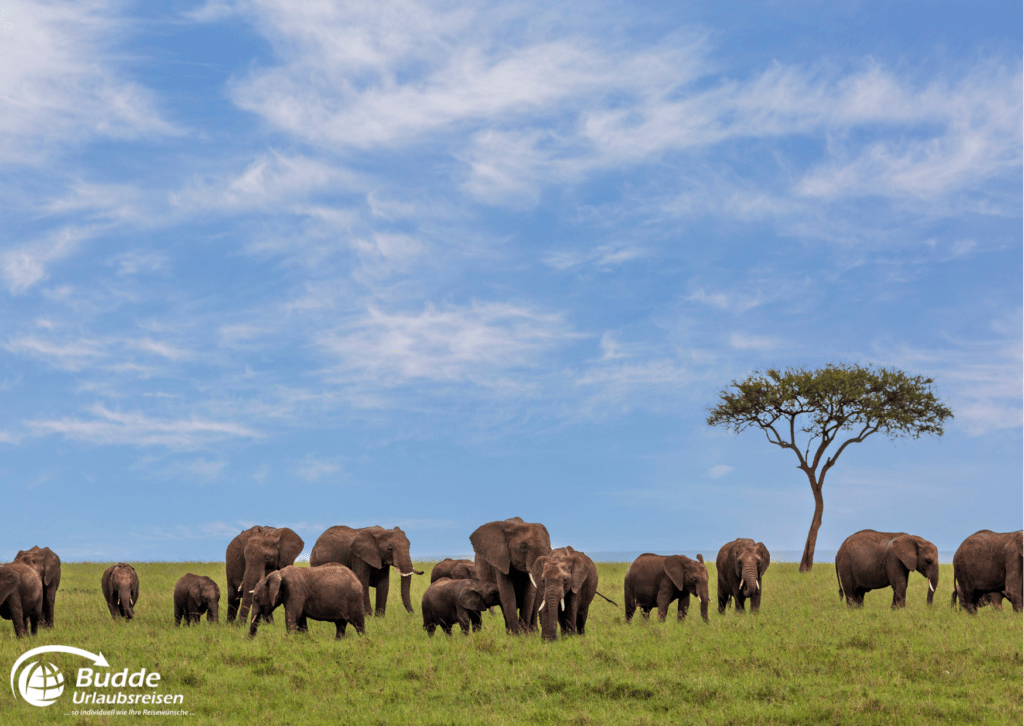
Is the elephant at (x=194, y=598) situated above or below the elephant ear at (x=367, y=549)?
below

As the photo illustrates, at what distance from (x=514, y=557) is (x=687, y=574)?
5627mm

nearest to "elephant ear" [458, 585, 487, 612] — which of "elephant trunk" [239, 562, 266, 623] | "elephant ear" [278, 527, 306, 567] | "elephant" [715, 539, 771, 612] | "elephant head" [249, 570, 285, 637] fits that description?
"elephant head" [249, 570, 285, 637]

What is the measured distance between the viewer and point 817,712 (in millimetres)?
16438

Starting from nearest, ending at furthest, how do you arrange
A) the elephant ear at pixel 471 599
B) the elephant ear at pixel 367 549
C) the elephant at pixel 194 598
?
1. the elephant ear at pixel 471 599
2. the elephant at pixel 194 598
3. the elephant ear at pixel 367 549

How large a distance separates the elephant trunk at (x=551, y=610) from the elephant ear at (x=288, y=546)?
31.7 ft

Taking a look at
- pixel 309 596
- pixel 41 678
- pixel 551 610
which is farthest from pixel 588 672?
pixel 41 678

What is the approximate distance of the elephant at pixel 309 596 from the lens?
21.6 m

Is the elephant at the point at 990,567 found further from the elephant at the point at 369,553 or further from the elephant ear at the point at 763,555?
the elephant at the point at 369,553

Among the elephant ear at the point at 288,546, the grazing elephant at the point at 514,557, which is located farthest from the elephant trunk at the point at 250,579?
the grazing elephant at the point at 514,557

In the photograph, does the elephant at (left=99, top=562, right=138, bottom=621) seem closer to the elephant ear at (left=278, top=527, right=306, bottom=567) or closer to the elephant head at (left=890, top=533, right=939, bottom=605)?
the elephant ear at (left=278, top=527, right=306, bottom=567)

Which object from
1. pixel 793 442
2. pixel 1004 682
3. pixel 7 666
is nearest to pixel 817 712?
pixel 1004 682

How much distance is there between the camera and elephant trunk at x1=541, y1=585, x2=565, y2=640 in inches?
813

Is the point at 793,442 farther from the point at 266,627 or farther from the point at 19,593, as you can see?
the point at 19,593

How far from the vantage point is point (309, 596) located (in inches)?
858
